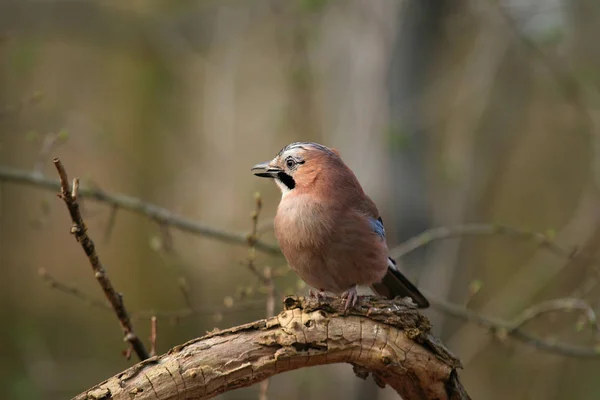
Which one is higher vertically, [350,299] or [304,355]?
[350,299]

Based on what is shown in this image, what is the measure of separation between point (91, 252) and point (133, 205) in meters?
1.67

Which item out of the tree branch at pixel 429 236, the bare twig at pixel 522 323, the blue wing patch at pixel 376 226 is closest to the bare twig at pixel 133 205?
the tree branch at pixel 429 236

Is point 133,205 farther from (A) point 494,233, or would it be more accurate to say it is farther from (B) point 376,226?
(A) point 494,233

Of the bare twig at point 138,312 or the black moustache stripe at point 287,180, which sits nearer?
the bare twig at point 138,312

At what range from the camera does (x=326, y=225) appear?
323 centimetres

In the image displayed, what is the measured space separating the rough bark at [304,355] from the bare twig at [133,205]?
1587 millimetres

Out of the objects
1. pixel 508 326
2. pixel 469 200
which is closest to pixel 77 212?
pixel 508 326

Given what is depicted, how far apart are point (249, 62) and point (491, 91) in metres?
2.58

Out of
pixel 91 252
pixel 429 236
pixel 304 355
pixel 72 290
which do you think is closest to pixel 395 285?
pixel 429 236

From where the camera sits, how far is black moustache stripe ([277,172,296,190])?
137 inches

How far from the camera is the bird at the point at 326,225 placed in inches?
127

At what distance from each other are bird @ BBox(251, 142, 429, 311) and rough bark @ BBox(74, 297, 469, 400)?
0.52 metres

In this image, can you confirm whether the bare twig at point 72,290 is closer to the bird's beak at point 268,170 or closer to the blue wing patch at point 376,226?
the bird's beak at point 268,170

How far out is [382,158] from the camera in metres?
5.75
